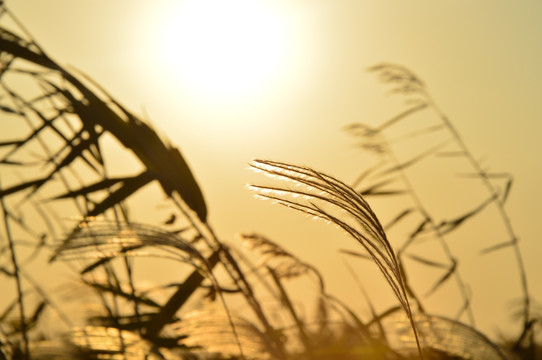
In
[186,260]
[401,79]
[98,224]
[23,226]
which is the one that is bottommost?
[186,260]

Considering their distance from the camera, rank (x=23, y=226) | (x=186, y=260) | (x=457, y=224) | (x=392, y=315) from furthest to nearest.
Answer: (x=457, y=224) → (x=23, y=226) → (x=392, y=315) → (x=186, y=260)

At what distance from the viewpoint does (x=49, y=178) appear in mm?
1956

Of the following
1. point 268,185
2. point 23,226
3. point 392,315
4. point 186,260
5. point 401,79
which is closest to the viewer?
point 268,185

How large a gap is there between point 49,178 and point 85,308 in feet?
3.79

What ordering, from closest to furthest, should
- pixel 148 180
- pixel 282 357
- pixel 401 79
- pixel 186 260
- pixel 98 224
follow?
pixel 98 224 → pixel 186 260 → pixel 282 357 → pixel 148 180 → pixel 401 79

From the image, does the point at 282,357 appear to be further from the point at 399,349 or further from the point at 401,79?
the point at 401,79

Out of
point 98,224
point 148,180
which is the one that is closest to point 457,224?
point 148,180

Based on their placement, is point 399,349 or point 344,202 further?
point 399,349

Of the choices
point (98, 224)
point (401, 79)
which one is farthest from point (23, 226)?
point (401, 79)

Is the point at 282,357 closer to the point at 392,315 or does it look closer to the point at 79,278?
the point at 392,315

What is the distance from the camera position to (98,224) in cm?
138

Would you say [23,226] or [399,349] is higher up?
[23,226]

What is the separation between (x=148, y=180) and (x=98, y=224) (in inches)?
21.9

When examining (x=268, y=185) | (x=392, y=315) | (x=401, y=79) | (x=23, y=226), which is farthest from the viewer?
(x=401, y=79)
